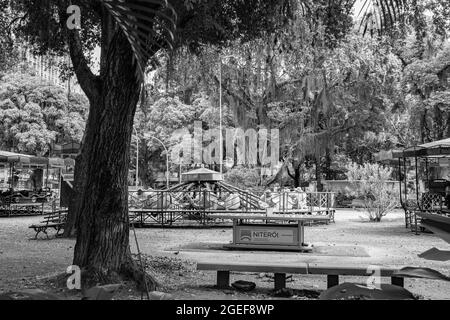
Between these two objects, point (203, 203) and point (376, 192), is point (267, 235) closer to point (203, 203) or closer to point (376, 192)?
point (203, 203)

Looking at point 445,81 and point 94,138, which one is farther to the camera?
point 445,81

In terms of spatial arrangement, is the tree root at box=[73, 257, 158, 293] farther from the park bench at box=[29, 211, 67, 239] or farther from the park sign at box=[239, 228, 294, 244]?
the park bench at box=[29, 211, 67, 239]

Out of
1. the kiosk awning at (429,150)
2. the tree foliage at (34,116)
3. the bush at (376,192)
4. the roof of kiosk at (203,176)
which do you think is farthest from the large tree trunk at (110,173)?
the tree foliage at (34,116)

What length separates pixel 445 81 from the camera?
1019 inches

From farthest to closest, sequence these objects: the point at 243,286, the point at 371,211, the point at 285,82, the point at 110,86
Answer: the point at 285,82, the point at 371,211, the point at 243,286, the point at 110,86

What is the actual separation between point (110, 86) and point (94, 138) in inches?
25.5

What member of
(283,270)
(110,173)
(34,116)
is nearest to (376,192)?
(283,270)

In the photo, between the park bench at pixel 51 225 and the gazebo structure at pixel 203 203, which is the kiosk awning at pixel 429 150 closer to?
the gazebo structure at pixel 203 203

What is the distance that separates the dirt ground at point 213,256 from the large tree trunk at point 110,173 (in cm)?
49

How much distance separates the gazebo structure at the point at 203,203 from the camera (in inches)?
711

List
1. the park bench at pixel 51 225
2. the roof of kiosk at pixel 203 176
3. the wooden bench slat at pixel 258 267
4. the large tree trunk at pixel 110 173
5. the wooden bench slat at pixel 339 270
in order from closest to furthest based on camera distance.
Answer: the large tree trunk at pixel 110 173, the wooden bench slat at pixel 339 270, the wooden bench slat at pixel 258 267, the park bench at pixel 51 225, the roof of kiosk at pixel 203 176
